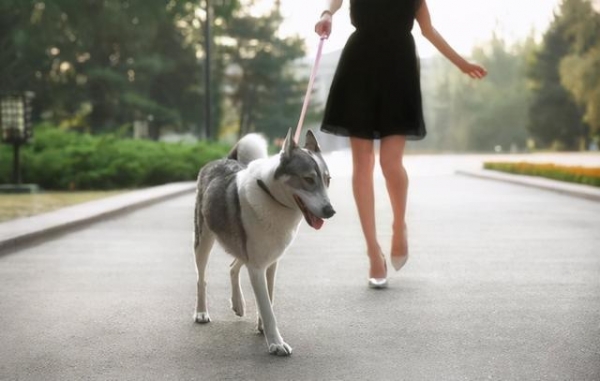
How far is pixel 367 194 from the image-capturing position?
642cm

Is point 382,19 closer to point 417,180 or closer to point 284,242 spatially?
point 284,242

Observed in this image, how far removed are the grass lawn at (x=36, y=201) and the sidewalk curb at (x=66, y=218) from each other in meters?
0.41

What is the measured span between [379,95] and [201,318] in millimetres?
2172

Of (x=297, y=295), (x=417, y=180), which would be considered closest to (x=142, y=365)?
(x=297, y=295)

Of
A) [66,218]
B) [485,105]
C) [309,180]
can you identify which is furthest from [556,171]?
[485,105]

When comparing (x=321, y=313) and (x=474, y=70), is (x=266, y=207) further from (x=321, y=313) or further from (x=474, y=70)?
(x=474, y=70)

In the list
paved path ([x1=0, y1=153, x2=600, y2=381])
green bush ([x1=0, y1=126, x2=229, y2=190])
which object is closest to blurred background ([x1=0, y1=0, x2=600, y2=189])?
green bush ([x1=0, y1=126, x2=229, y2=190])

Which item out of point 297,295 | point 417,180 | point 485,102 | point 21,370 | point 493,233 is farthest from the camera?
point 485,102

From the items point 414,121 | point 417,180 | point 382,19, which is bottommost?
point 417,180

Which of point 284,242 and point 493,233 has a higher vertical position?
point 284,242

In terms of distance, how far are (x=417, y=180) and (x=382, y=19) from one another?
18.9 m

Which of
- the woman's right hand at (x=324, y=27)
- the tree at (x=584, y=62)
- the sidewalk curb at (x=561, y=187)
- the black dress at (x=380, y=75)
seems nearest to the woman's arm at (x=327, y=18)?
the woman's right hand at (x=324, y=27)

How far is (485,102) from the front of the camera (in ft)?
266

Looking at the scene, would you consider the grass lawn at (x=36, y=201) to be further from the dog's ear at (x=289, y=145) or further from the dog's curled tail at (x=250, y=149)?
the dog's ear at (x=289, y=145)
